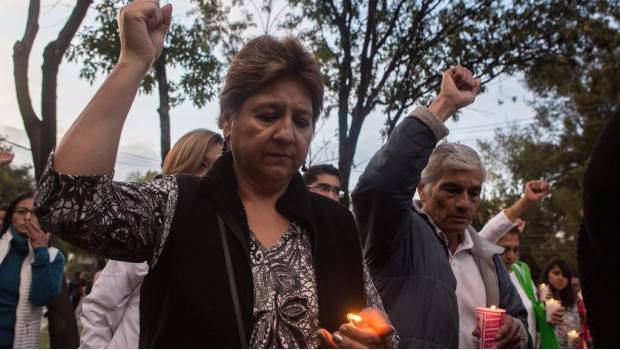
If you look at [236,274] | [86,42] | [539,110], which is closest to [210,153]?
[236,274]

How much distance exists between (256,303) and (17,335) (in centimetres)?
320

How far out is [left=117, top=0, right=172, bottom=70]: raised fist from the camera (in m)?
1.39

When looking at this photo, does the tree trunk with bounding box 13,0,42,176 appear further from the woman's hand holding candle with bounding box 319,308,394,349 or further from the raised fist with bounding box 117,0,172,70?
the woman's hand holding candle with bounding box 319,308,394,349

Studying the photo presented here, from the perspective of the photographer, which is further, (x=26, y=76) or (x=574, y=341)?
(x=26, y=76)

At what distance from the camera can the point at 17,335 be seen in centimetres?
398

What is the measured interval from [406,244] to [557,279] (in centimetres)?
556

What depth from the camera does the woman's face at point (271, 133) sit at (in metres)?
1.70

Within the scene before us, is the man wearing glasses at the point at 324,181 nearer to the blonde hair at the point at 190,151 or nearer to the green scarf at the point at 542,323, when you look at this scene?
the blonde hair at the point at 190,151

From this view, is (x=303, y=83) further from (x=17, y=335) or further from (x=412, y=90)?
(x=412, y=90)

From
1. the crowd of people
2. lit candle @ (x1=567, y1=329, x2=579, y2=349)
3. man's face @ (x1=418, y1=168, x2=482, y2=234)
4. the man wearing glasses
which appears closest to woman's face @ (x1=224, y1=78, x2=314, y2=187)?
the crowd of people

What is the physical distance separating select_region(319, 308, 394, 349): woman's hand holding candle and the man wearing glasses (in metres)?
3.39

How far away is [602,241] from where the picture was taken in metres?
1.21

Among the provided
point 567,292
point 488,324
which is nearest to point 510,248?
point 567,292

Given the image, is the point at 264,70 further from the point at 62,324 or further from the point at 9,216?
the point at 62,324
